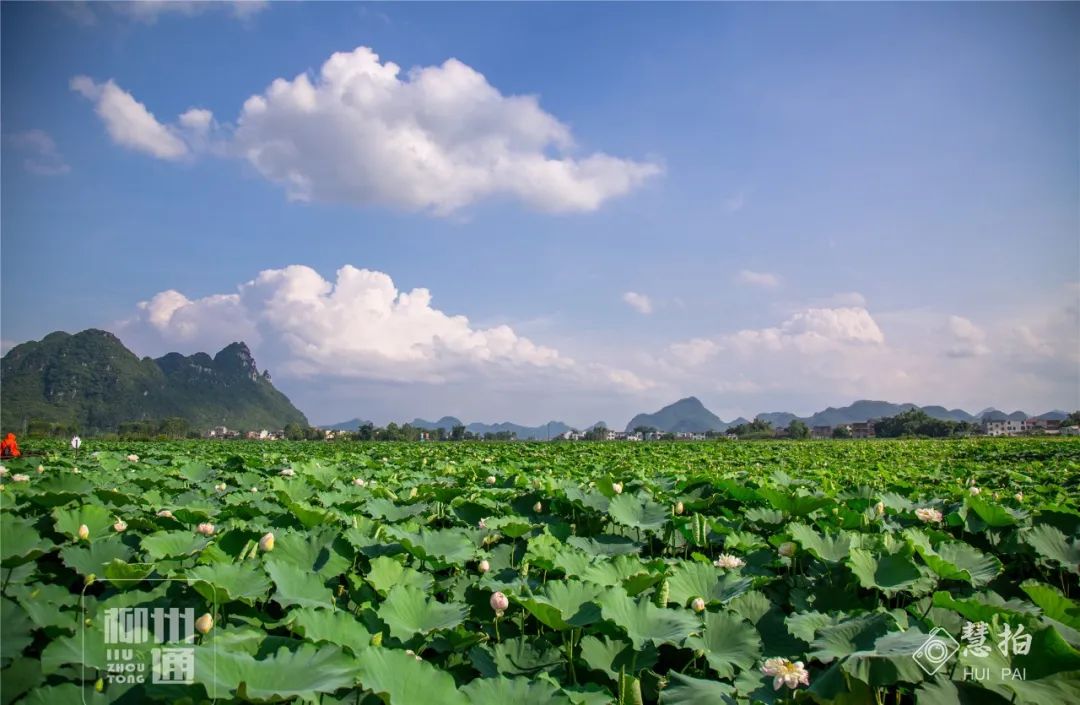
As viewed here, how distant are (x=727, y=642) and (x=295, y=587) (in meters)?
1.47

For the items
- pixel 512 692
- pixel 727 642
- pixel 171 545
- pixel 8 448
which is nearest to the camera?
pixel 512 692

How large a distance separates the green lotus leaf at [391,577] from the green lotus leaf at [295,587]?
17 cm

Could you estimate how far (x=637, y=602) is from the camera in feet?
6.86

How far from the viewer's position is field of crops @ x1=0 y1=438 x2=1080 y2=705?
1.56 metres

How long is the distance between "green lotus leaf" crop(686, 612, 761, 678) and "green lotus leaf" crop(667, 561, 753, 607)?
8.7 inches

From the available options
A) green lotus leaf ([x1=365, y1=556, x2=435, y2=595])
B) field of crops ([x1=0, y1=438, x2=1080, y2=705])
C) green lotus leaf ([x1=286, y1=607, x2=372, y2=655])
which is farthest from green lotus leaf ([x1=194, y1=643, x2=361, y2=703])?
green lotus leaf ([x1=365, y1=556, x2=435, y2=595])

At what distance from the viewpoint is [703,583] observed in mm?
2432

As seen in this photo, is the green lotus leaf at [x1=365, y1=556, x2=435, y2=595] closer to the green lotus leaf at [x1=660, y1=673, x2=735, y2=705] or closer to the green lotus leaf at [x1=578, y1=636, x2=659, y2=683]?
the green lotus leaf at [x1=578, y1=636, x2=659, y2=683]

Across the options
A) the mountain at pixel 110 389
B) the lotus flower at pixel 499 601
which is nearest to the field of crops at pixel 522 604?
the lotus flower at pixel 499 601

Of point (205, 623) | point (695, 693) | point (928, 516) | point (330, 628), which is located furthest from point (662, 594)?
point (928, 516)

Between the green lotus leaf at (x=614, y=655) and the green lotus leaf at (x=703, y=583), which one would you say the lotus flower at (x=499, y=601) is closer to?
the green lotus leaf at (x=614, y=655)

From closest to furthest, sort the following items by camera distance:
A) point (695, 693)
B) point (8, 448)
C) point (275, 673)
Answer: point (275, 673)
point (695, 693)
point (8, 448)

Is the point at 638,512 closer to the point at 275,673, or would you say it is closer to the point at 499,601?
the point at 499,601

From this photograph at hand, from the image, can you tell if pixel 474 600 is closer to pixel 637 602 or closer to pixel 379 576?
pixel 379 576
